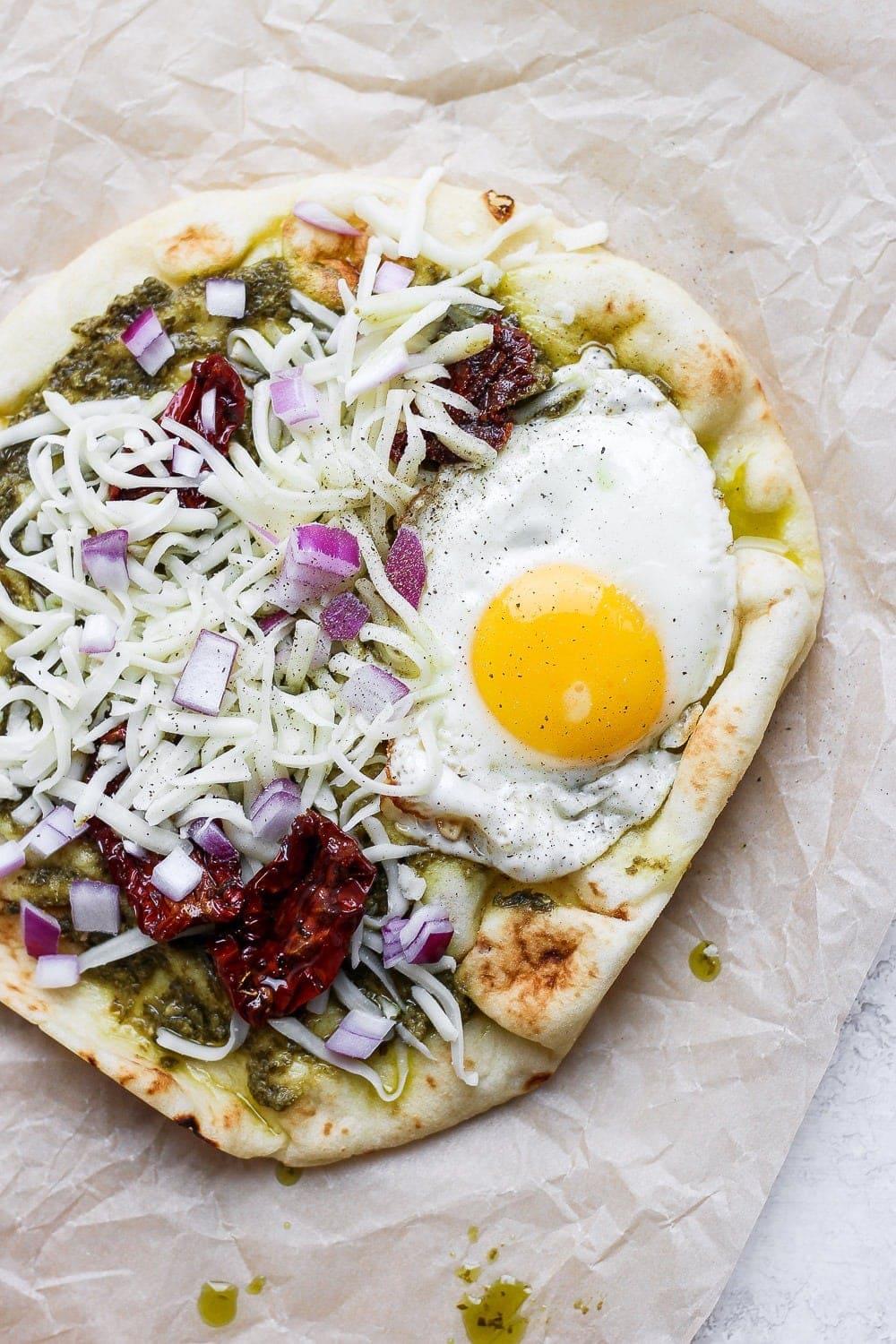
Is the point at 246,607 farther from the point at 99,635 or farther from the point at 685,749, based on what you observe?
the point at 685,749

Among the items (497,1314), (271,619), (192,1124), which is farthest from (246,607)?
(497,1314)

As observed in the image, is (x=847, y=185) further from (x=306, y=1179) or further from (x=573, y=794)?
(x=306, y=1179)

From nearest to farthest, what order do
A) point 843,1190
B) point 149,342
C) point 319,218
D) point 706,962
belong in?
point 149,342 < point 319,218 < point 706,962 < point 843,1190

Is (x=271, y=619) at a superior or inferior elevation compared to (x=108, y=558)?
inferior

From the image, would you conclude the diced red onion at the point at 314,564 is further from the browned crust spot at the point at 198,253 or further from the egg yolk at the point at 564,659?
the browned crust spot at the point at 198,253

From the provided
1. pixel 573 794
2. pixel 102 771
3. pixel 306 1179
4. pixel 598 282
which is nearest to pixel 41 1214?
pixel 306 1179

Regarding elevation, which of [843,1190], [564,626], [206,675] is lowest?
[843,1190]
